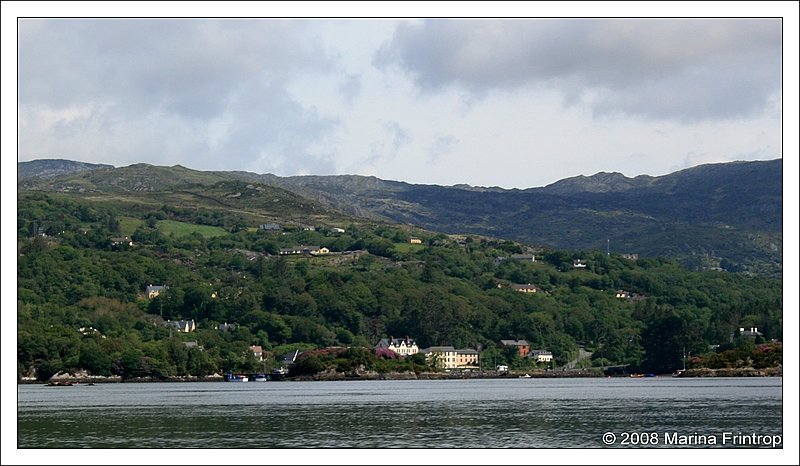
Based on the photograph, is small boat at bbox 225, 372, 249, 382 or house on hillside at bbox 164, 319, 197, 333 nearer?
small boat at bbox 225, 372, 249, 382

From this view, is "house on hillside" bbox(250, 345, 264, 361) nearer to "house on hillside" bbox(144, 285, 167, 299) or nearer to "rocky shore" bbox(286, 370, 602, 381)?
"rocky shore" bbox(286, 370, 602, 381)

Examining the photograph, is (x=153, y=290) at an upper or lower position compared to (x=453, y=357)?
upper

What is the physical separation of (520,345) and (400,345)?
16.9m

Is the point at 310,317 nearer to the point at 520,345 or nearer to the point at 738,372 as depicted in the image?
the point at 520,345

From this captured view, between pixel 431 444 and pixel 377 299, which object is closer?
pixel 431 444

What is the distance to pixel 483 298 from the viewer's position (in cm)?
18975


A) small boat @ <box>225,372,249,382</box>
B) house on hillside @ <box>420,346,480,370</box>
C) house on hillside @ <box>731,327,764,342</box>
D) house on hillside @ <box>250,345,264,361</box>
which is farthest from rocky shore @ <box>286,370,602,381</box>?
house on hillside @ <box>731,327,764,342</box>

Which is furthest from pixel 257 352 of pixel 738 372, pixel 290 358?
pixel 738 372

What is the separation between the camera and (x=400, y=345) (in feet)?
552

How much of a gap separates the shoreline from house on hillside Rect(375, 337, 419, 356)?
53.5 feet

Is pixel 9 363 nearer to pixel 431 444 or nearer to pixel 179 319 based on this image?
pixel 431 444

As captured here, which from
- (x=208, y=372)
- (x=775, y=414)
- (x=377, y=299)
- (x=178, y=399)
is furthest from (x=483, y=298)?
(x=775, y=414)

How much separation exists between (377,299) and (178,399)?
351 ft

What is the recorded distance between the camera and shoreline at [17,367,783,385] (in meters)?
118
